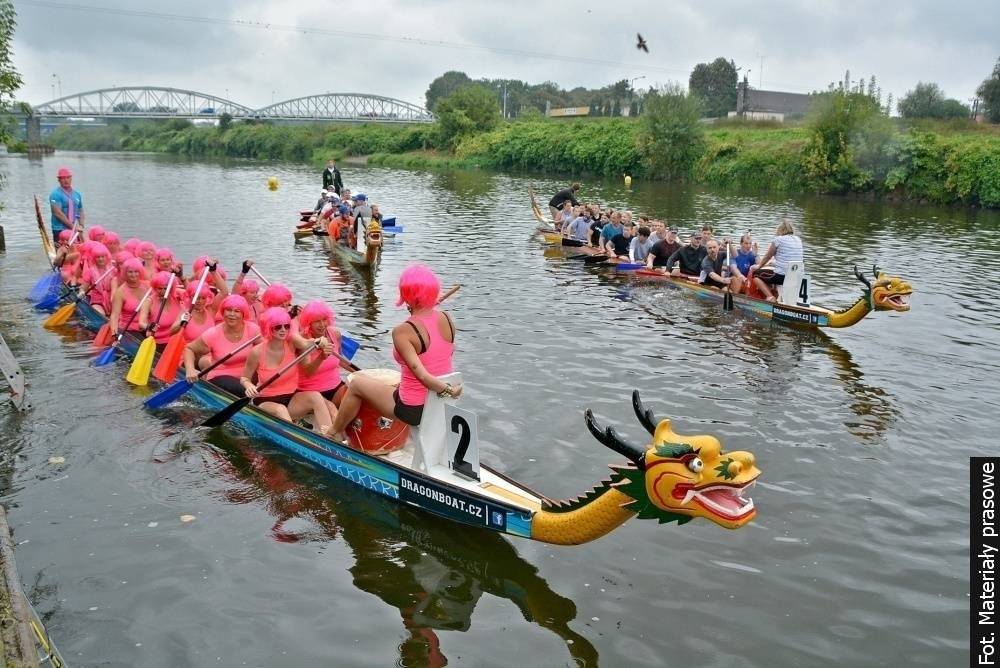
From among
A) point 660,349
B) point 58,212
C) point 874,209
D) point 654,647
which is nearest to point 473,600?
point 654,647

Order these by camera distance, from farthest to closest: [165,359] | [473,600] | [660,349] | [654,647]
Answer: [660,349] < [165,359] < [473,600] < [654,647]

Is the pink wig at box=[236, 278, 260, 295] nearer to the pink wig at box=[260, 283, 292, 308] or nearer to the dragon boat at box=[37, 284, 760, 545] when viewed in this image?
the pink wig at box=[260, 283, 292, 308]

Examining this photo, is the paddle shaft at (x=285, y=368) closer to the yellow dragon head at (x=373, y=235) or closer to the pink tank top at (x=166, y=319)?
the pink tank top at (x=166, y=319)

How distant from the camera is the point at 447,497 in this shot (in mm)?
7129

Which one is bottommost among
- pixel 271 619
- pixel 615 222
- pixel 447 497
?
pixel 271 619

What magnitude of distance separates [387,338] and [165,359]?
13.5ft

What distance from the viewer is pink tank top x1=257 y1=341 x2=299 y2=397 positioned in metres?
9.05

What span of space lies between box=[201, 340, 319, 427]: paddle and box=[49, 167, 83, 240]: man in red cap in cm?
1076

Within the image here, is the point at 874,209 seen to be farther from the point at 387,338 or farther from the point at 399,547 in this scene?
the point at 399,547

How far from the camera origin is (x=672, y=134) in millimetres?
55094

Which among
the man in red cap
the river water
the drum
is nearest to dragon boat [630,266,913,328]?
the river water

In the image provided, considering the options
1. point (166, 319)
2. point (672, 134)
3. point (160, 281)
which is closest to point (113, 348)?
point (166, 319)

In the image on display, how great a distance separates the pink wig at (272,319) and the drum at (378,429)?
1.22 m

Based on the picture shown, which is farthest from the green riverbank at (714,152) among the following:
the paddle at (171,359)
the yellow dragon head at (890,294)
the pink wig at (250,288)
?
the paddle at (171,359)
